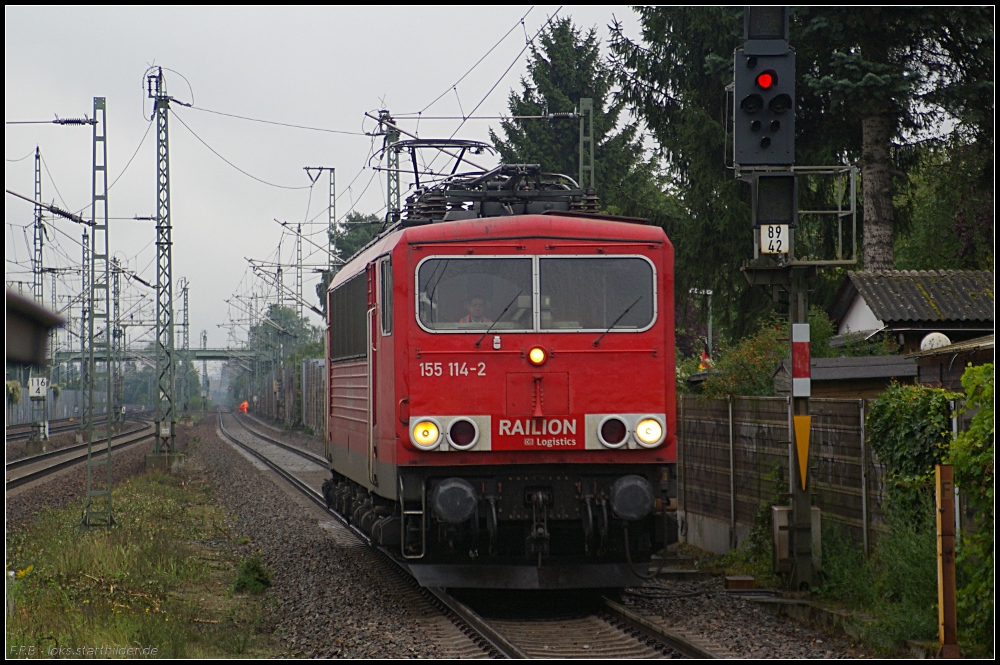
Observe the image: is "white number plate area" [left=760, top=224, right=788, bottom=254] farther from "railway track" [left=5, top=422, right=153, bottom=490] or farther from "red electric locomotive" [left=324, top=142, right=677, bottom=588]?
"railway track" [left=5, top=422, right=153, bottom=490]

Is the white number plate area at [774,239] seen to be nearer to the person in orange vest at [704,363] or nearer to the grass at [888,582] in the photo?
the grass at [888,582]

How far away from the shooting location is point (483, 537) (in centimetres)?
977

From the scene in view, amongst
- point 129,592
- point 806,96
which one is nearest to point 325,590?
point 129,592

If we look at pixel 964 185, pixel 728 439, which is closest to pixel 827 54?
pixel 964 185

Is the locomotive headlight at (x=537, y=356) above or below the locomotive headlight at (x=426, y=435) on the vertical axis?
above

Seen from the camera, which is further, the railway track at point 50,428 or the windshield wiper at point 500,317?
the railway track at point 50,428

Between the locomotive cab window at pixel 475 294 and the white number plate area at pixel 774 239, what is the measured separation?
7.26 ft

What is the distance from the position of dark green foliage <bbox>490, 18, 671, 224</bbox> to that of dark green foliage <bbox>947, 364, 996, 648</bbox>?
35331 mm

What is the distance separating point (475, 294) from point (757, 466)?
434 centimetres

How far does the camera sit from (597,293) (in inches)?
391

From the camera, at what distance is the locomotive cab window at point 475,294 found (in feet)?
32.0

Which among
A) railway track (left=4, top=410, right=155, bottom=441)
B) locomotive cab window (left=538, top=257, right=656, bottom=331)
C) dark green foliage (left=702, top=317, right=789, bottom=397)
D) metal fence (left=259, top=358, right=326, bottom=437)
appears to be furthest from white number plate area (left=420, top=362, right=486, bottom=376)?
railway track (left=4, top=410, right=155, bottom=441)

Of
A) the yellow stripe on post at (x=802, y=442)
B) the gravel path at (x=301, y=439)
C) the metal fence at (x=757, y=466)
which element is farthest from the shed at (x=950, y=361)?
the gravel path at (x=301, y=439)

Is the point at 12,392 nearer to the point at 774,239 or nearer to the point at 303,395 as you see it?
the point at 303,395
